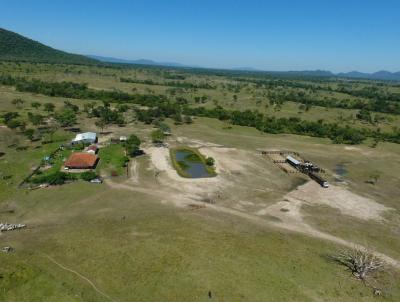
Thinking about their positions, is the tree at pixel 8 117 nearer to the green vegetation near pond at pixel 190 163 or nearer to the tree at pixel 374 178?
the green vegetation near pond at pixel 190 163

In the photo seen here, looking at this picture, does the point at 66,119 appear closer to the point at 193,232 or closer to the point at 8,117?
the point at 8,117

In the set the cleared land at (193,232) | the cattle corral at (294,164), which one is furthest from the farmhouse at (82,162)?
the cattle corral at (294,164)

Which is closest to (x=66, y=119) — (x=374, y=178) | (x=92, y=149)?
(x=92, y=149)

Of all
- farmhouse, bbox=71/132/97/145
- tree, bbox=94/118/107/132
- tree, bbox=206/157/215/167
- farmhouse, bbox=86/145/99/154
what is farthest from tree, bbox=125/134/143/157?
tree, bbox=94/118/107/132

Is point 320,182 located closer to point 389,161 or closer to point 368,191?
point 368,191

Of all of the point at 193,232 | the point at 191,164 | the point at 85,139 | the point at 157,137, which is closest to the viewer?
the point at 193,232

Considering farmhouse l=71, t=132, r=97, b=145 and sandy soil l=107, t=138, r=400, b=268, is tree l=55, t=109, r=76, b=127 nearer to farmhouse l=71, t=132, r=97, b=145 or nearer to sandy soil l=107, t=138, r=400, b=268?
farmhouse l=71, t=132, r=97, b=145

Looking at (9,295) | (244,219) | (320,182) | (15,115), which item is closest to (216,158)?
(320,182)
